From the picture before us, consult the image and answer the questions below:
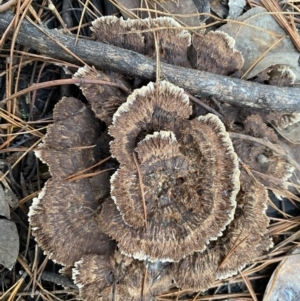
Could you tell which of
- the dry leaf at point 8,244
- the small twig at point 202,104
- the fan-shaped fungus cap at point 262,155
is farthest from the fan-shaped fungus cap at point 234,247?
the dry leaf at point 8,244

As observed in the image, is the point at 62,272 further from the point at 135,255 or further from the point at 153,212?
the point at 153,212

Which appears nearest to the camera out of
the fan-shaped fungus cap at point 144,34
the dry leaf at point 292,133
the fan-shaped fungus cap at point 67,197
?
the fan-shaped fungus cap at point 67,197

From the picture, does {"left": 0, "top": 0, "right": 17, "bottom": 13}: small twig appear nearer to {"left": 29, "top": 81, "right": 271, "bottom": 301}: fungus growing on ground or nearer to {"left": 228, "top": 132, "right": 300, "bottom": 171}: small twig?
{"left": 29, "top": 81, "right": 271, "bottom": 301}: fungus growing on ground

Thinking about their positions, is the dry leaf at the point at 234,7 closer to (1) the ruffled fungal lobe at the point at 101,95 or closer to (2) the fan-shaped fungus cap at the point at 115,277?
(1) the ruffled fungal lobe at the point at 101,95

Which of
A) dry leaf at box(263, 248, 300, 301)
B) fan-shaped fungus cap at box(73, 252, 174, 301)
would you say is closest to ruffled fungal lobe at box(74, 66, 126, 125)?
fan-shaped fungus cap at box(73, 252, 174, 301)

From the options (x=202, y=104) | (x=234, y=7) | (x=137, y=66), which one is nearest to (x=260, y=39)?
(x=234, y=7)

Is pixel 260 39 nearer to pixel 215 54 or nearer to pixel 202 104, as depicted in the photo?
pixel 215 54

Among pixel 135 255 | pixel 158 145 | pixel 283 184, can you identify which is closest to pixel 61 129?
pixel 158 145
